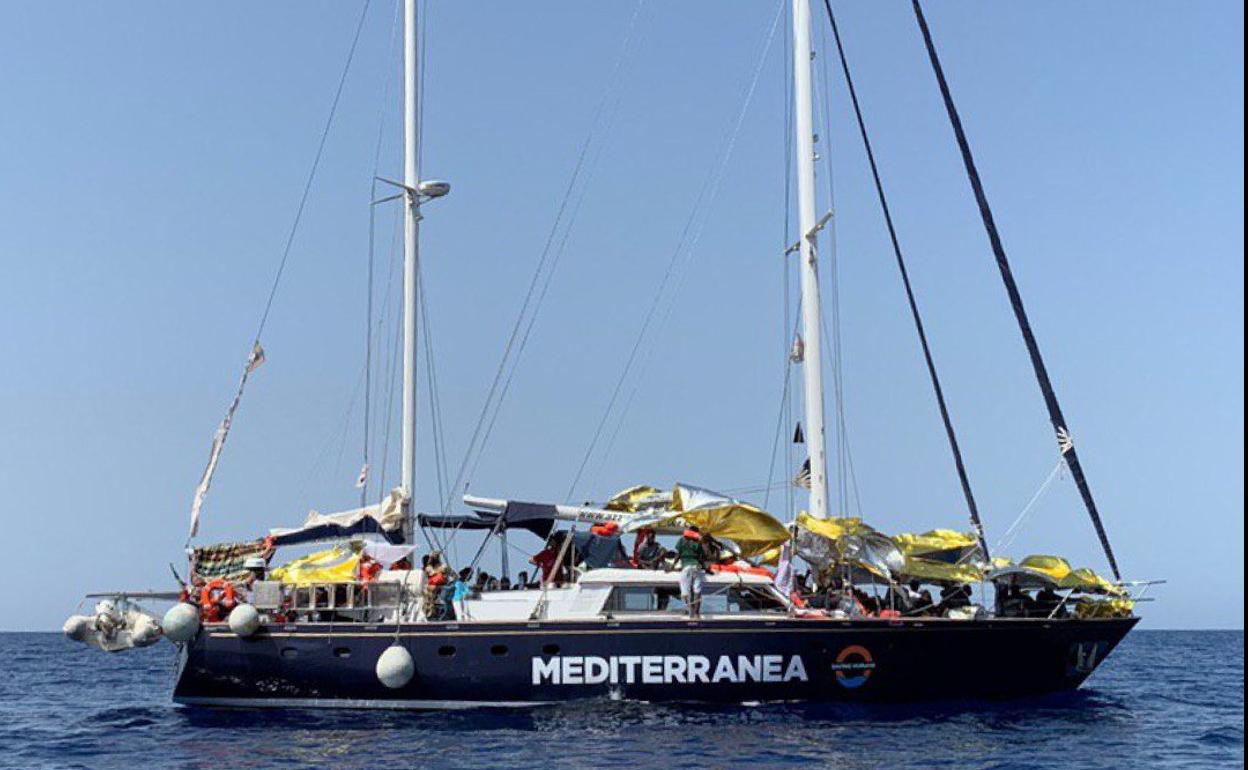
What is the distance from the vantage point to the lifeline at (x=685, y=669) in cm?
2445

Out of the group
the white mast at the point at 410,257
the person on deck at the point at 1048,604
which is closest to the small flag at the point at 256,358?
the white mast at the point at 410,257

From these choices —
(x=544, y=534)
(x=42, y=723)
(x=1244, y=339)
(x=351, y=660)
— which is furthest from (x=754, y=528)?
(x=1244, y=339)

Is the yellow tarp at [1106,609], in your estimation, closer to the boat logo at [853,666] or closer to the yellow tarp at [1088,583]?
the yellow tarp at [1088,583]

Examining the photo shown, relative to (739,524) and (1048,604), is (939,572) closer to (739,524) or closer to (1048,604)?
(1048,604)

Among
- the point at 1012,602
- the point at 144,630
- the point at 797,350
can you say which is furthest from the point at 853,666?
the point at 144,630

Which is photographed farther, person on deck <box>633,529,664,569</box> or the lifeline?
person on deck <box>633,529,664,569</box>

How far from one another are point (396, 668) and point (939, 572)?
9952 millimetres

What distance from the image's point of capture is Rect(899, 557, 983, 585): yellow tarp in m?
26.3

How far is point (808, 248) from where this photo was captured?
28.6 meters

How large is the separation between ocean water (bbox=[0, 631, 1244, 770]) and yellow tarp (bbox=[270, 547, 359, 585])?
2.44 meters

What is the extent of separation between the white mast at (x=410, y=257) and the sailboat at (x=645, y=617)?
1.86ft

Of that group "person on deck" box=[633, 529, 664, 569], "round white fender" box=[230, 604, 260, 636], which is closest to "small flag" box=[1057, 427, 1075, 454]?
"person on deck" box=[633, 529, 664, 569]

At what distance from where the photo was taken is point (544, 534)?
2819 cm

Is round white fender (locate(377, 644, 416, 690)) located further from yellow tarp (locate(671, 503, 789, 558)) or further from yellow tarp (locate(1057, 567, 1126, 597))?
yellow tarp (locate(1057, 567, 1126, 597))
